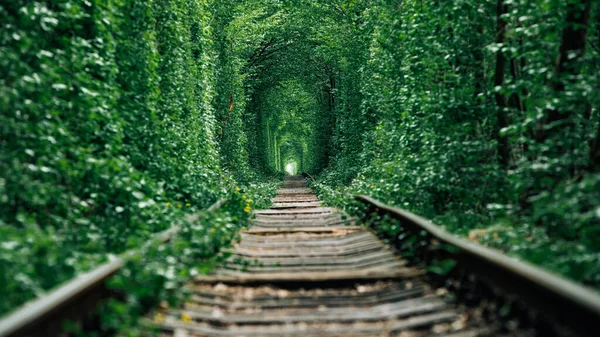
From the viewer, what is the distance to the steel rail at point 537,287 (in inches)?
97.8

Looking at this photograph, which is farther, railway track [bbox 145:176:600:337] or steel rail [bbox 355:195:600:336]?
railway track [bbox 145:176:600:337]

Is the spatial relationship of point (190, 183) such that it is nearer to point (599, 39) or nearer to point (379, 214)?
point (379, 214)

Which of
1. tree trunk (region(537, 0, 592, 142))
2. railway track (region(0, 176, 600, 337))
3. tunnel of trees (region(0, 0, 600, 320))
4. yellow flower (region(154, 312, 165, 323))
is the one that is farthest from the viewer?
tree trunk (region(537, 0, 592, 142))

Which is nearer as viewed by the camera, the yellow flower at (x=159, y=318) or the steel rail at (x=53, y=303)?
the steel rail at (x=53, y=303)

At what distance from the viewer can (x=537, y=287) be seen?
2.90m

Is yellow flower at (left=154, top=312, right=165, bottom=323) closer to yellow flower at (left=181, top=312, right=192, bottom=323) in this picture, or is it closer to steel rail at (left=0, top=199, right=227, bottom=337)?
Answer: yellow flower at (left=181, top=312, right=192, bottom=323)

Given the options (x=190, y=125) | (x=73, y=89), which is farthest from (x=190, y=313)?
(x=190, y=125)

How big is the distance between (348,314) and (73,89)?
15.4 feet

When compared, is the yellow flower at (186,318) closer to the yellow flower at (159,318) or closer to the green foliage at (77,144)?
the yellow flower at (159,318)

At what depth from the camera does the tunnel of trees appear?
4941mm

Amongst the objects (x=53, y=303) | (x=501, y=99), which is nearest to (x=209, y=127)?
(x=501, y=99)

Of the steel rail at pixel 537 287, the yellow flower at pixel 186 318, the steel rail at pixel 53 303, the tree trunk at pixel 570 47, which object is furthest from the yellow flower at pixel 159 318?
the tree trunk at pixel 570 47

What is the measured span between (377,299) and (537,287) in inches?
66.3

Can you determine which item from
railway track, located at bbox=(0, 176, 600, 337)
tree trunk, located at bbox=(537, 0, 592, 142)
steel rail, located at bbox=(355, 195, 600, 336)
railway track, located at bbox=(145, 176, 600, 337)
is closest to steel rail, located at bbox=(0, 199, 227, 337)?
railway track, located at bbox=(0, 176, 600, 337)
